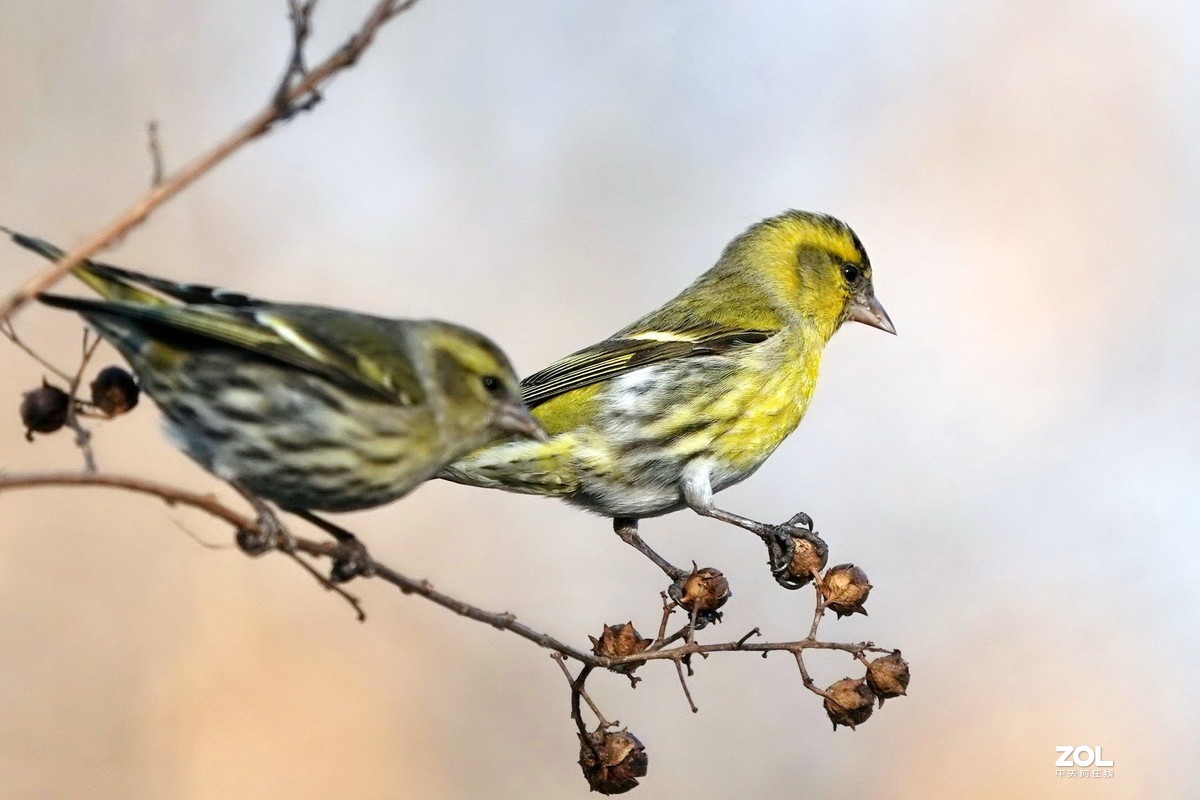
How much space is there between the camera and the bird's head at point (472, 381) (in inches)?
118

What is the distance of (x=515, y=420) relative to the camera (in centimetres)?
312

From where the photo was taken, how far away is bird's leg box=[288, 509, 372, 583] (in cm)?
234

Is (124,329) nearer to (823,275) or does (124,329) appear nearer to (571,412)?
(571,412)

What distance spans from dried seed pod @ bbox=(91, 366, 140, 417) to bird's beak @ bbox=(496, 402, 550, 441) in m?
0.87

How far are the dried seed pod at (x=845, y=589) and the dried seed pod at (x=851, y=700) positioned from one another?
19cm

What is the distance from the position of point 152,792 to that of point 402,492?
3.16m

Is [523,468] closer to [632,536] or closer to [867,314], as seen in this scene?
[632,536]

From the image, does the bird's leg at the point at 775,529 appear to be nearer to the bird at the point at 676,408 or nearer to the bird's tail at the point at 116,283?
the bird at the point at 676,408

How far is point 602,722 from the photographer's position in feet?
9.37

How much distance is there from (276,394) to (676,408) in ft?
8.38

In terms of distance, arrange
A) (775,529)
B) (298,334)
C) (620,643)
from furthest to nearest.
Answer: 1. (775,529)
2. (620,643)
3. (298,334)

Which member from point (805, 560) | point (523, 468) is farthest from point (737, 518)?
point (805, 560)

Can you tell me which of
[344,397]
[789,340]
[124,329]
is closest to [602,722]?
[344,397]

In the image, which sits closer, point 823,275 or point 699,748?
point 823,275
